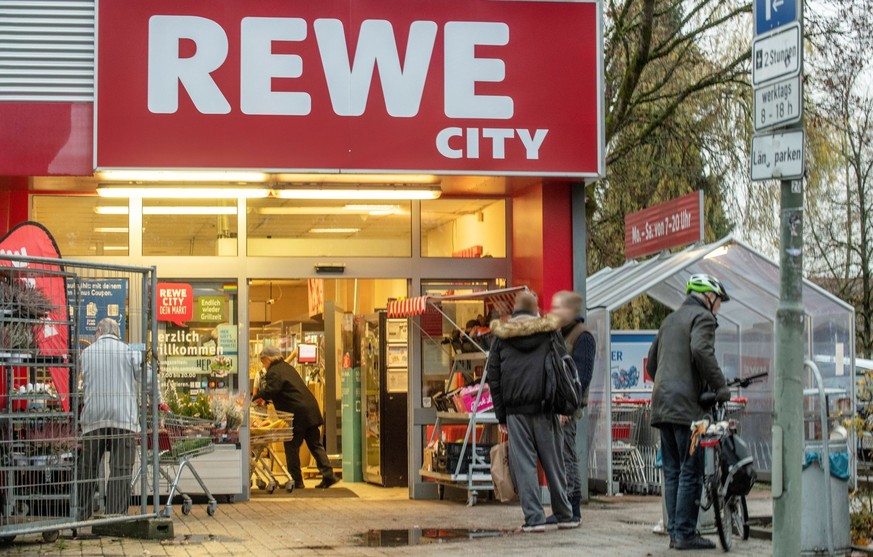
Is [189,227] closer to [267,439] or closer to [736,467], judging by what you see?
[267,439]

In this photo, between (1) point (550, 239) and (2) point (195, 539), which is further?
(1) point (550, 239)

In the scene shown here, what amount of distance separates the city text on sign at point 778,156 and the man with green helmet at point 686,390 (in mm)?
2198

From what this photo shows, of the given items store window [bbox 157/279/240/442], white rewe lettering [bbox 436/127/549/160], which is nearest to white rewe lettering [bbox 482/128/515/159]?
white rewe lettering [bbox 436/127/549/160]

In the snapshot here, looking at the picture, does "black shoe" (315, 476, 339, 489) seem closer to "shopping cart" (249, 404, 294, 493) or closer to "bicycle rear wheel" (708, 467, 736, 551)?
"shopping cart" (249, 404, 294, 493)

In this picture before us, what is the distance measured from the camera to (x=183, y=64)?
40.5 feet

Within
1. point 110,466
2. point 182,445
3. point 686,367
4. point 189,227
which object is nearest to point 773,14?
point 686,367

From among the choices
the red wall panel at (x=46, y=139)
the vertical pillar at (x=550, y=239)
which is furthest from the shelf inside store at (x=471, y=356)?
the red wall panel at (x=46, y=139)

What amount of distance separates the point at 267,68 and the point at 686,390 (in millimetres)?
5104

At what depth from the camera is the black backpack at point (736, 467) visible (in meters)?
9.45

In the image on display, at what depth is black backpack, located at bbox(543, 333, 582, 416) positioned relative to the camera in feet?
35.0

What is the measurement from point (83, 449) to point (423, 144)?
4347 millimetres

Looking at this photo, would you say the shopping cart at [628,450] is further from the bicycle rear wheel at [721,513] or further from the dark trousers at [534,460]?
the bicycle rear wheel at [721,513]

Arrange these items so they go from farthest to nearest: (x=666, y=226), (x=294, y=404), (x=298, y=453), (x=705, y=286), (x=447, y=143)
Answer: (x=294, y=404)
(x=298, y=453)
(x=666, y=226)
(x=447, y=143)
(x=705, y=286)

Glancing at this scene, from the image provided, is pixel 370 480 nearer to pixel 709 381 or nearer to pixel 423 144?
pixel 423 144
